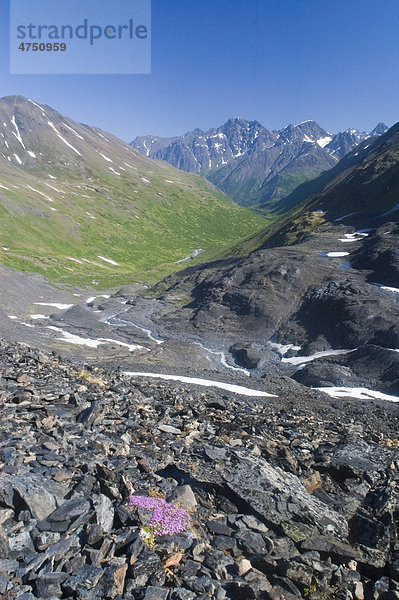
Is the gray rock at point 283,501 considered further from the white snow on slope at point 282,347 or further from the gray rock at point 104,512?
the white snow on slope at point 282,347

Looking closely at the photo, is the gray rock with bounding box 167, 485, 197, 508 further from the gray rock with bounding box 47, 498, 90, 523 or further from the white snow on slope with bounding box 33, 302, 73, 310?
the white snow on slope with bounding box 33, 302, 73, 310

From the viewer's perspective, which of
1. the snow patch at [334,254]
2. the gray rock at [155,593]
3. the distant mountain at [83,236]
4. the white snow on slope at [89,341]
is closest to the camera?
the gray rock at [155,593]

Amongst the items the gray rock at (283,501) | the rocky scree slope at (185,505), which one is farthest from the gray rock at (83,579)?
the gray rock at (283,501)

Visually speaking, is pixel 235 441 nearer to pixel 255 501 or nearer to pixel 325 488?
pixel 325 488

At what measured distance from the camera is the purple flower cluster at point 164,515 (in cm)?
744

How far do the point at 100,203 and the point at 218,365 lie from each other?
159507mm

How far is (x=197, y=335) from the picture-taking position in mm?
54750

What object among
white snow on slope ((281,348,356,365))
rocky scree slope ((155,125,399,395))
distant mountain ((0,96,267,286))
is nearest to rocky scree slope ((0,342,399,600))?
rocky scree slope ((155,125,399,395))

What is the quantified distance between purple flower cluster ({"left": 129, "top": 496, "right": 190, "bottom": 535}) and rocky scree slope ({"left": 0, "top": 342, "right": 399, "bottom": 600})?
207 millimetres

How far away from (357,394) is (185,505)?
27095mm

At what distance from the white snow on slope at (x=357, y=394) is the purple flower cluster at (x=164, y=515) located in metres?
24.7

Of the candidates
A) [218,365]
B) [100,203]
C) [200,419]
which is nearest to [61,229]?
[100,203]

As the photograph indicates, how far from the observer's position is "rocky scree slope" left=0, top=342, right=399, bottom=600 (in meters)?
6.28

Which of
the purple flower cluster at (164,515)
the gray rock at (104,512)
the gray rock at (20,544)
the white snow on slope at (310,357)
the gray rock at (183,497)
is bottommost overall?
the white snow on slope at (310,357)
